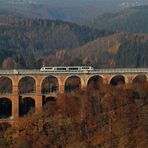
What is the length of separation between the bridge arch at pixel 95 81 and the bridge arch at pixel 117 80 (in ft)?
3.90

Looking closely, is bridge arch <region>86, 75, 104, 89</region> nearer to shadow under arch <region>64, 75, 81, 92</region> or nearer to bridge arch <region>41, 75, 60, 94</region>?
shadow under arch <region>64, 75, 81, 92</region>

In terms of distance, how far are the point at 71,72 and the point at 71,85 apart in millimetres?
4419

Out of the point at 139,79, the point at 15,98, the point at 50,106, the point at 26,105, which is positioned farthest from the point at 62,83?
the point at 50,106

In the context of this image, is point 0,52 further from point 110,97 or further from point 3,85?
point 110,97

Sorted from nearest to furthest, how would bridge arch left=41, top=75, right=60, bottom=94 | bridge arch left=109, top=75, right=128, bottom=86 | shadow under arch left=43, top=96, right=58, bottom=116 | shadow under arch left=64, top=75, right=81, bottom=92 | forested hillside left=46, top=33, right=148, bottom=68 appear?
shadow under arch left=43, top=96, right=58, bottom=116
bridge arch left=109, top=75, right=128, bottom=86
shadow under arch left=64, top=75, right=81, bottom=92
bridge arch left=41, top=75, right=60, bottom=94
forested hillside left=46, top=33, right=148, bottom=68

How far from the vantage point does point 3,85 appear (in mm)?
70938

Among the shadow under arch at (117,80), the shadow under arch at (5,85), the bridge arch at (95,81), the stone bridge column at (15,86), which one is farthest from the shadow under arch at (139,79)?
the shadow under arch at (5,85)

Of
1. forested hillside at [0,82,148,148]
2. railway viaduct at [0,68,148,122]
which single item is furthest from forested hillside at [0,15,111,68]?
forested hillside at [0,82,148,148]

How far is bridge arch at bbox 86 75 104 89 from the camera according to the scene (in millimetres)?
59109

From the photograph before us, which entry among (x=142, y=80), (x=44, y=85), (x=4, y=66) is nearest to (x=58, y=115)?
(x=142, y=80)

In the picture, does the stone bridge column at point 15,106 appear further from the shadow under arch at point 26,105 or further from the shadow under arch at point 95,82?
the shadow under arch at point 95,82

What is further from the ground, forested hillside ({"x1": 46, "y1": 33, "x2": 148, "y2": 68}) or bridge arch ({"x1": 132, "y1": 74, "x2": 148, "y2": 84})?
forested hillside ({"x1": 46, "y1": 33, "x2": 148, "y2": 68})

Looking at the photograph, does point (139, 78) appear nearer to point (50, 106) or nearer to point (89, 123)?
point (50, 106)

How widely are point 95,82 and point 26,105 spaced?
24.4 ft
